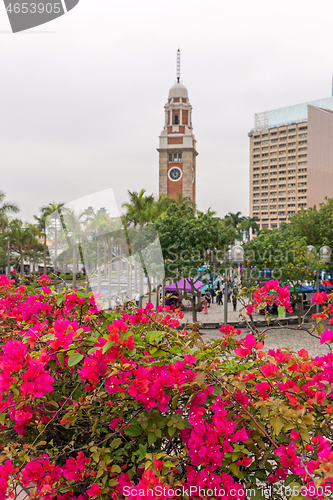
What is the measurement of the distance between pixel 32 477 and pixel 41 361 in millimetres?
529

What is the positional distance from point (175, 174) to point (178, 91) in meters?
15.3

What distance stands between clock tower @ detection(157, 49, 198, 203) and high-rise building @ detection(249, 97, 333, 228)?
46968 millimetres

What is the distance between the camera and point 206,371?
181cm

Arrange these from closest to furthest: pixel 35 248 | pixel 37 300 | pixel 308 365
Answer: pixel 308 365, pixel 37 300, pixel 35 248

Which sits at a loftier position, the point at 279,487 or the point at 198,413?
the point at 198,413

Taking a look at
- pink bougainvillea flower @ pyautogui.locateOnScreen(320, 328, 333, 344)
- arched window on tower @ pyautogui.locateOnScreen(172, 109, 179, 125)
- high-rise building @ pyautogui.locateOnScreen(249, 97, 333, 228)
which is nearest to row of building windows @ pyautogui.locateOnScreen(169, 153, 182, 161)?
arched window on tower @ pyautogui.locateOnScreen(172, 109, 179, 125)

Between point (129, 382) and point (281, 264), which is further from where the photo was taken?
point (281, 264)

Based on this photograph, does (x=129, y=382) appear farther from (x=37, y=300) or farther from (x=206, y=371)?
(x=37, y=300)

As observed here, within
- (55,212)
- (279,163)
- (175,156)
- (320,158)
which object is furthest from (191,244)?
(279,163)

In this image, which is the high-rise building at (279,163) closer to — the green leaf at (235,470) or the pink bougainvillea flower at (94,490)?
the green leaf at (235,470)

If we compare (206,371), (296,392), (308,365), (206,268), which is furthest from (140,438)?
(206,268)

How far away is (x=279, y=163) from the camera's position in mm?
112188

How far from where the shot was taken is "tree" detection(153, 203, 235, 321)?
1617cm

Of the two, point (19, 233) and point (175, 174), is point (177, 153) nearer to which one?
point (175, 174)
